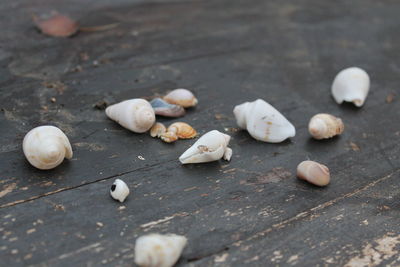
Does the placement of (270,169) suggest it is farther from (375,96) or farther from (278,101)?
(375,96)

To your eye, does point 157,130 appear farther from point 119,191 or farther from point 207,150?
point 119,191

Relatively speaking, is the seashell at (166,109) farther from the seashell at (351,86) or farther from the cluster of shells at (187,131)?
the seashell at (351,86)

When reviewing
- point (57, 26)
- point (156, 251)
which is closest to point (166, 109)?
point (156, 251)

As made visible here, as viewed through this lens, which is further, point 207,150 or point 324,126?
point 324,126

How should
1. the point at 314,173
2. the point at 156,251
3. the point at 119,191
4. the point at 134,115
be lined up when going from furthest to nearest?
the point at 134,115, the point at 314,173, the point at 119,191, the point at 156,251

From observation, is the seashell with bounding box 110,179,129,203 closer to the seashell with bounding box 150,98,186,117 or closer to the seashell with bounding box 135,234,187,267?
the seashell with bounding box 135,234,187,267

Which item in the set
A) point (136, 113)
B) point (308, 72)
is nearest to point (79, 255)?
point (136, 113)

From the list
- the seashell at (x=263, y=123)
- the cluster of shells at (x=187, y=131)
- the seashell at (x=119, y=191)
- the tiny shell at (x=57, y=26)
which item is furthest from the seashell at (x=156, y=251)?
the tiny shell at (x=57, y=26)

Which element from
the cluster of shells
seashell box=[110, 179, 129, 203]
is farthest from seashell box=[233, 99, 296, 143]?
seashell box=[110, 179, 129, 203]
